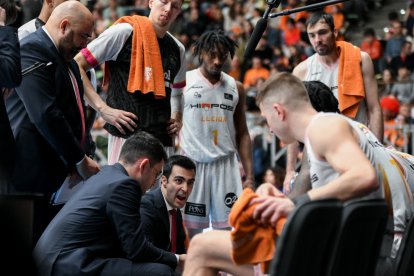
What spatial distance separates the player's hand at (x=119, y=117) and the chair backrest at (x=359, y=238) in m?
2.84

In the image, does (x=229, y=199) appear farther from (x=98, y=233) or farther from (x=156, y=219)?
(x=98, y=233)

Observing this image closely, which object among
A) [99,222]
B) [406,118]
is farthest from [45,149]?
[406,118]

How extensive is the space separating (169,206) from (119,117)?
2.43ft

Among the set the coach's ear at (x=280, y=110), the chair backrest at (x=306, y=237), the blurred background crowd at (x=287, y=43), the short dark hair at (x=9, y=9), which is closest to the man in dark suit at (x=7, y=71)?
the short dark hair at (x=9, y=9)

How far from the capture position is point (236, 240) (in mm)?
4188

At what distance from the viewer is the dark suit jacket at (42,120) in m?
5.77

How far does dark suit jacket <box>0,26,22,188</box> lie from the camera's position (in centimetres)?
508

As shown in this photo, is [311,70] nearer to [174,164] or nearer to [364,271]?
[174,164]

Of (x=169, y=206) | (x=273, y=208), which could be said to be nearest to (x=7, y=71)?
(x=273, y=208)

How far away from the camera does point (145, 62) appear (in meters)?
6.80

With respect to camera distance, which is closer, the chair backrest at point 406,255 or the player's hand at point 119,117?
the chair backrest at point 406,255

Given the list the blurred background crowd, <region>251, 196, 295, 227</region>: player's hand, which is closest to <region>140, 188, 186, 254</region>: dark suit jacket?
<region>251, 196, 295, 227</region>: player's hand

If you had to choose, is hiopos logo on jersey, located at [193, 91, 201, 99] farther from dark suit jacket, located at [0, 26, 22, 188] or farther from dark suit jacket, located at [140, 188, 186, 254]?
dark suit jacket, located at [0, 26, 22, 188]

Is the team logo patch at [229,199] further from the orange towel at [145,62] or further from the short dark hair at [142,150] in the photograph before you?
the short dark hair at [142,150]
